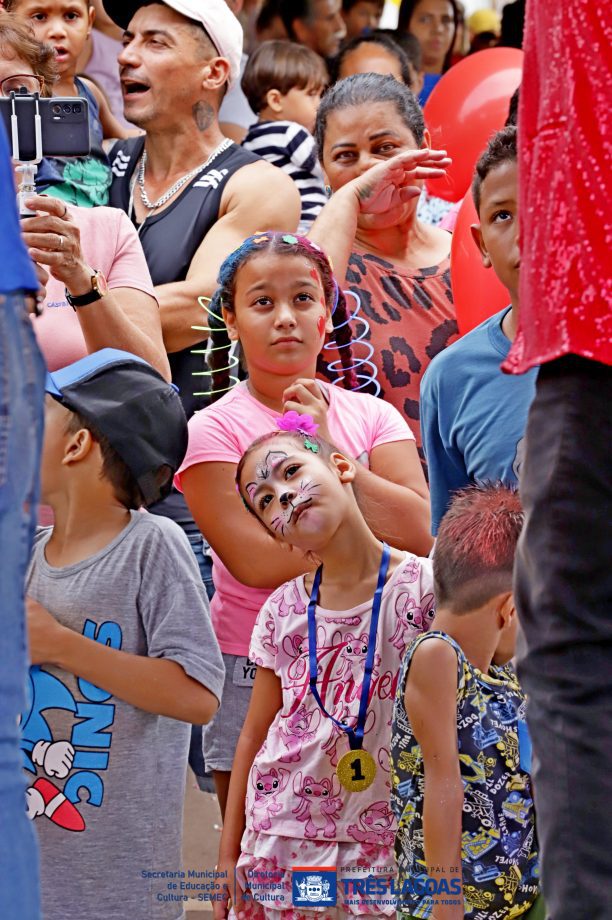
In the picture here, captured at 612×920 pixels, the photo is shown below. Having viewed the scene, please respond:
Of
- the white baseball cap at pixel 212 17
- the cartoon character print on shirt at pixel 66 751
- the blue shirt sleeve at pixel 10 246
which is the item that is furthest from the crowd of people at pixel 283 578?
the white baseball cap at pixel 212 17

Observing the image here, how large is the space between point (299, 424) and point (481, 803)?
0.79 m

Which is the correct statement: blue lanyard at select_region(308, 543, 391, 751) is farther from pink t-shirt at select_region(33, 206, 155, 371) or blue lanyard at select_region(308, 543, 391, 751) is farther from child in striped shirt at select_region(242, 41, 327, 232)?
child in striped shirt at select_region(242, 41, 327, 232)

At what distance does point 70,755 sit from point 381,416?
1.03m

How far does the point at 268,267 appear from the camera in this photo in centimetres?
291

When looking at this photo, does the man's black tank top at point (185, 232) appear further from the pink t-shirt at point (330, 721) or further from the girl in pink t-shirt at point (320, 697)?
the pink t-shirt at point (330, 721)

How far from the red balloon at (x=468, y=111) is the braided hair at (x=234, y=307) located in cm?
100

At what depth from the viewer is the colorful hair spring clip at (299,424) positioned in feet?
8.53

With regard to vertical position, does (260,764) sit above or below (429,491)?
below

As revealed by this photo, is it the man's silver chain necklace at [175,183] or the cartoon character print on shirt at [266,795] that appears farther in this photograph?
the man's silver chain necklace at [175,183]

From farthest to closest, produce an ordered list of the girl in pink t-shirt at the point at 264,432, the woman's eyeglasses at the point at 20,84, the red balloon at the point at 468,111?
the red balloon at the point at 468,111 → the woman's eyeglasses at the point at 20,84 → the girl in pink t-shirt at the point at 264,432

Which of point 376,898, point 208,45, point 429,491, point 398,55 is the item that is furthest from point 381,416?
point 398,55

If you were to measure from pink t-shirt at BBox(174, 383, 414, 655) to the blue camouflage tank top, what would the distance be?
0.58 metres

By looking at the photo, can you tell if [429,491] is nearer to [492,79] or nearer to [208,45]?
[208,45]

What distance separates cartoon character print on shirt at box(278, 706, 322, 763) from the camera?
2424 mm
